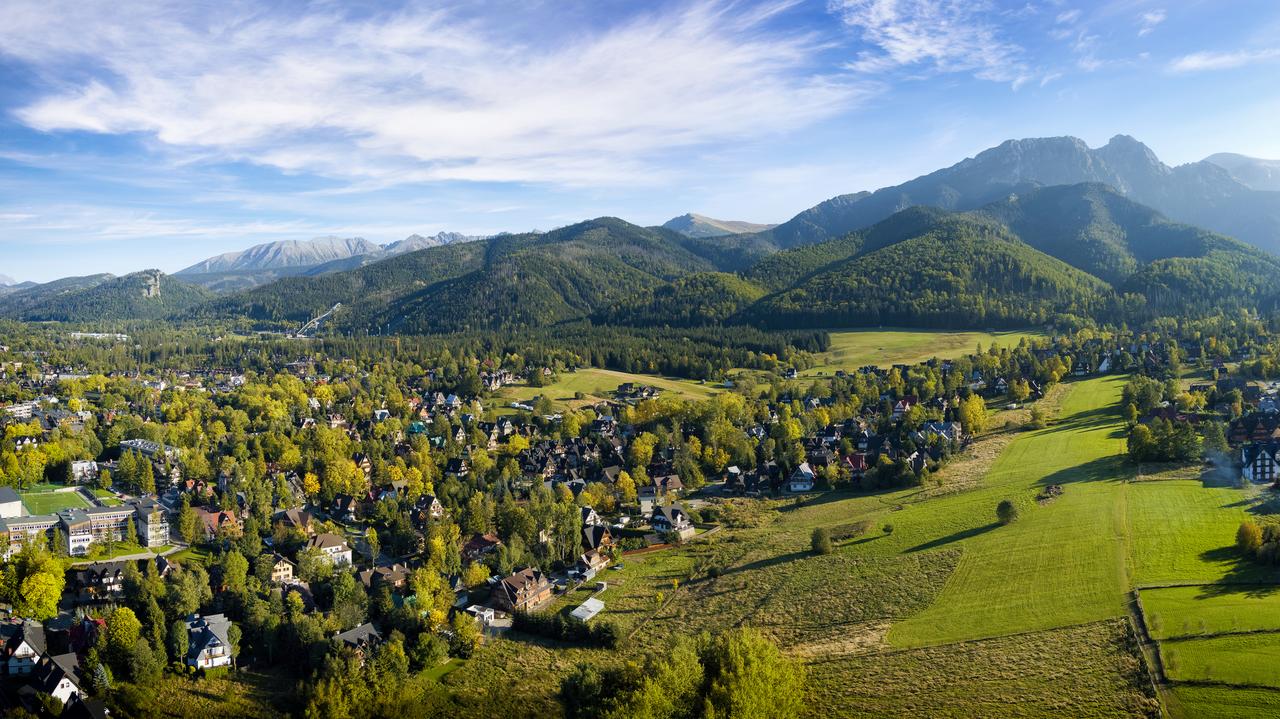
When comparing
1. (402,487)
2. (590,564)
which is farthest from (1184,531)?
(402,487)

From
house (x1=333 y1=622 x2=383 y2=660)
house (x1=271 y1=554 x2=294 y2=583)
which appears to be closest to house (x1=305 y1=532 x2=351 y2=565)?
house (x1=271 y1=554 x2=294 y2=583)

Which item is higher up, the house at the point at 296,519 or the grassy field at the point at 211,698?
the house at the point at 296,519

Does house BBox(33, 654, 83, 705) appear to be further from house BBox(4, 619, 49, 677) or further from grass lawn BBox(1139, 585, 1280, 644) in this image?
grass lawn BBox(1139, 585, 1280, 644)

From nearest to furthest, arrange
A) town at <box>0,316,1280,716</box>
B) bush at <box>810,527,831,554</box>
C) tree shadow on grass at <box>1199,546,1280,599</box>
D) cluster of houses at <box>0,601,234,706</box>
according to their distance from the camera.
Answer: cluster of houses at <box>0,601,234,706</box>
tree shadow on grass at <box>1199,546,1280,599</box>
town at <box>0,316,1280,716</box>
bush at <box>810,527,831,554</box>

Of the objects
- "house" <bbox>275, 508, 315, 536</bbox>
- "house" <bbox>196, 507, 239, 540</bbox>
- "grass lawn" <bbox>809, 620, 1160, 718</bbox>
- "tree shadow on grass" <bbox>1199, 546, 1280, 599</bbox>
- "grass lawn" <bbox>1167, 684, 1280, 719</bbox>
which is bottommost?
"grass lawn" <bbox>809, 620, 1160, 718</bbox>

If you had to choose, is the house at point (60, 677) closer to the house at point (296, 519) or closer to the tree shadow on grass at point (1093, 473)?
the house at point (296, 519)

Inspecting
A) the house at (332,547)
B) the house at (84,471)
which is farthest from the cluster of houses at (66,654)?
the house at (84,471)

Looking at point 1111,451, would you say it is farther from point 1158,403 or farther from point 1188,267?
point 1188,267
